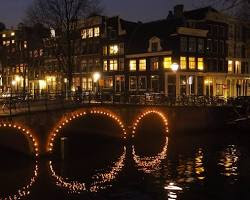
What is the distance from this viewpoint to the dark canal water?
941 inches

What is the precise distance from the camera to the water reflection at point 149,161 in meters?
29.7

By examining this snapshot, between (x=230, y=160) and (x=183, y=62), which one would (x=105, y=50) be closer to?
(x=183, y=62)

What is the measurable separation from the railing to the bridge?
0.16 meters

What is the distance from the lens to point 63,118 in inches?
1291

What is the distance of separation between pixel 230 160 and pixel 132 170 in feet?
24.8

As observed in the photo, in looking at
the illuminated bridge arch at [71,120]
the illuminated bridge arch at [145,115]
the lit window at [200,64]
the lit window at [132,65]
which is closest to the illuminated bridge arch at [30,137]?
the illuminated bridge arch at [71,120]

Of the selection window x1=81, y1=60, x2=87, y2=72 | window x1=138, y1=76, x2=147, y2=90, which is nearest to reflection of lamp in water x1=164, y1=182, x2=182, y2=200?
window x1=138, y1=76, x2=147, y2=90

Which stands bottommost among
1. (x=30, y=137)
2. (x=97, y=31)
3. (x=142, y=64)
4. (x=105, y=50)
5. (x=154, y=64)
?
(x=30, y=137)

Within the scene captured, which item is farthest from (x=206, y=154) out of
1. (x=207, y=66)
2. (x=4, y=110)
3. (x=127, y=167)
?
(x=207, y=66)

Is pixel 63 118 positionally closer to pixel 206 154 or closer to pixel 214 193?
pixel 206 154

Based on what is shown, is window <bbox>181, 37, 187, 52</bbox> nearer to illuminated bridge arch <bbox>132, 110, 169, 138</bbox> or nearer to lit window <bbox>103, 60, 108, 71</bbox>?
lit window <bbox>103, 60, 108, 71</bbox>

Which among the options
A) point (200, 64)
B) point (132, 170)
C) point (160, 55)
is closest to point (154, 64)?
point (160, 55)

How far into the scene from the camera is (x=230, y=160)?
105 feet

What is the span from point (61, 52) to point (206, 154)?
80.8 feet
